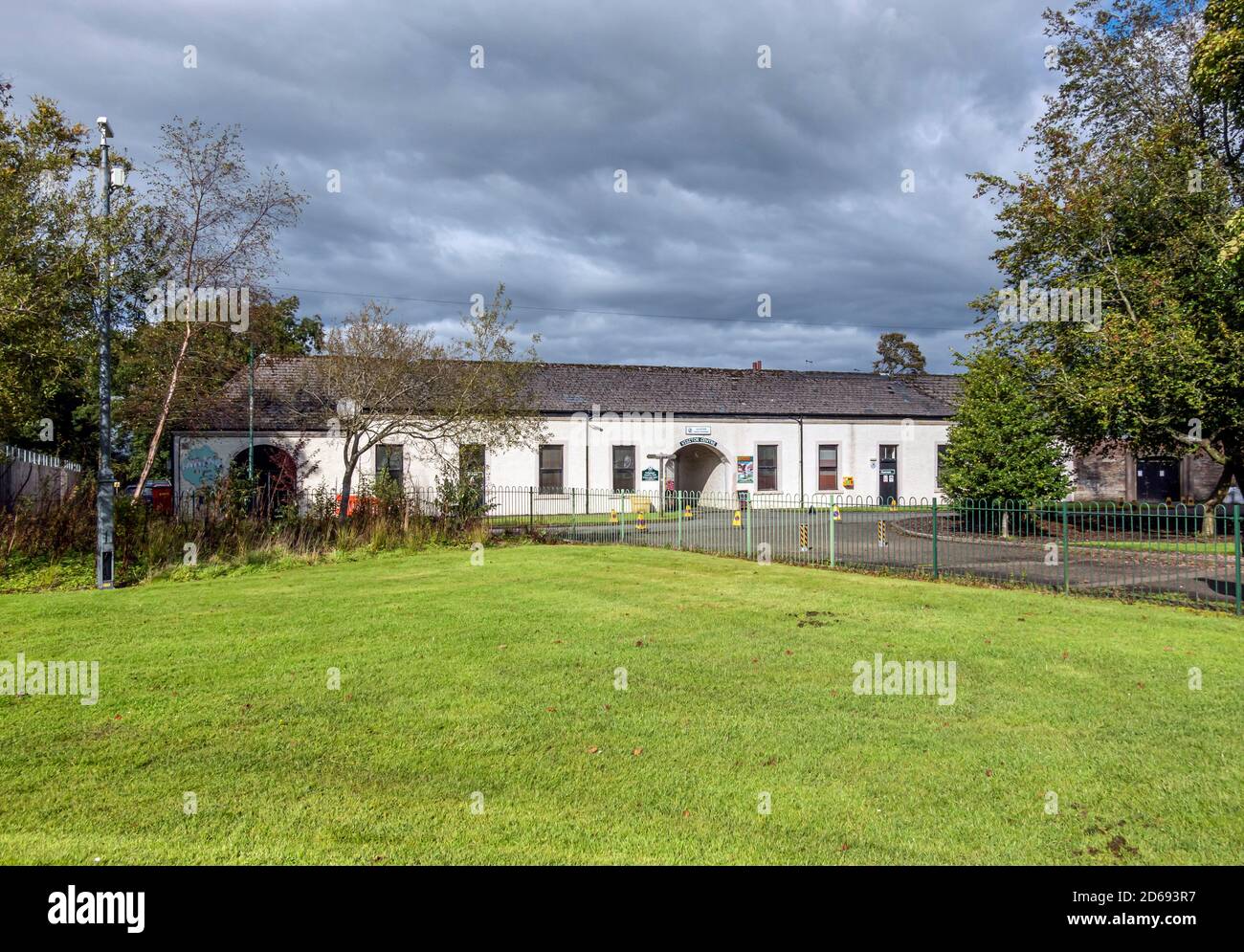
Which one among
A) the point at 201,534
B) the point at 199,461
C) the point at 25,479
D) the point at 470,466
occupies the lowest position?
the point at 201,534

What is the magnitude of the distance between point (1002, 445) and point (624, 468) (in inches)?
690

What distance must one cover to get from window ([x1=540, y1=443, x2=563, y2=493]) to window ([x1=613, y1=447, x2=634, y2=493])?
2.74m

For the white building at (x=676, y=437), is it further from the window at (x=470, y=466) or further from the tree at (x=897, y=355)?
the tree at (x=897, y=355)

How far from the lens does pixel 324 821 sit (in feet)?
14.1

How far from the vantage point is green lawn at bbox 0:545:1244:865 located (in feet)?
13.5

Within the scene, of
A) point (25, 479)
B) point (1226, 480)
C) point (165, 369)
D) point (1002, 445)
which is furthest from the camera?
point (1226, 480)

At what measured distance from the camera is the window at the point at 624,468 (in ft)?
119

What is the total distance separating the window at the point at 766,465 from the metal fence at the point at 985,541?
10380 millimetres

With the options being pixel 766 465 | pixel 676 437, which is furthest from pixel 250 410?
pixel 766 465

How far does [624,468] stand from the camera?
120ft

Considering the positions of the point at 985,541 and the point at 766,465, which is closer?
the point at 985,541

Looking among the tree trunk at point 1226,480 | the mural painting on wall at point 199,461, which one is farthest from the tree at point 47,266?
the tree trunk at point 1226,480

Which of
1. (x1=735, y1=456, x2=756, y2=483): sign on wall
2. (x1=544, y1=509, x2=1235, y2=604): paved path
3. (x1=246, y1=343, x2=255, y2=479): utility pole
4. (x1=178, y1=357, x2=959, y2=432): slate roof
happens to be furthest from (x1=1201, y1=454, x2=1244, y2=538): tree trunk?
(x1=246, y1=343, x2=255, y2=479): utility pole

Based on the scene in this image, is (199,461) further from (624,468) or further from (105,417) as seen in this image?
(105,417)
